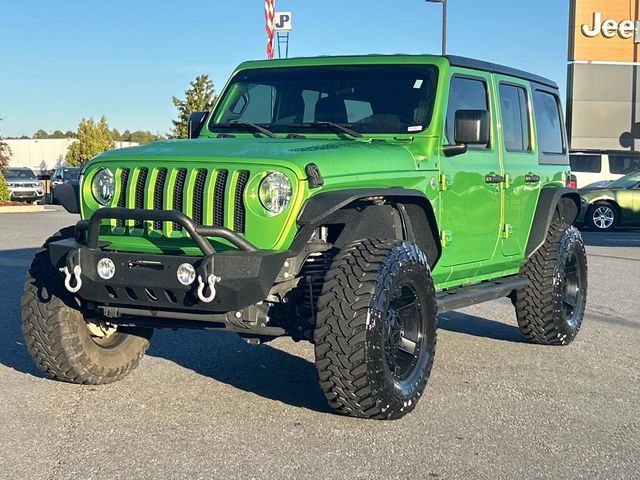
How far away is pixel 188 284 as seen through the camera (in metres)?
4.56

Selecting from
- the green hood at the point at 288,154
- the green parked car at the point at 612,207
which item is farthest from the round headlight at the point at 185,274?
the green parked car at the point at 612,207

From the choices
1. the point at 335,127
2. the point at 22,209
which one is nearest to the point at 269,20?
the point at 22,209

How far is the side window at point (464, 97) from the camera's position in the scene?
6250 millimetres

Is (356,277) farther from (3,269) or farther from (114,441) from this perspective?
(3,269)

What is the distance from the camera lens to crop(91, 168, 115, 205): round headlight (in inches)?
205

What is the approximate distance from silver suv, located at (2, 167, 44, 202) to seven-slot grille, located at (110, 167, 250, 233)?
30979 millimetres

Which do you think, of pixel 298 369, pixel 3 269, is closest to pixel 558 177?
pixel 298 369

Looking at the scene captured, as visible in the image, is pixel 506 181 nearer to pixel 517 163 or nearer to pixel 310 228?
pixel 517 163

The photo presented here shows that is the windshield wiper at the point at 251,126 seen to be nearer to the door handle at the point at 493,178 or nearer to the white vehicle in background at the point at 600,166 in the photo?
the door handle at the point at 493,178

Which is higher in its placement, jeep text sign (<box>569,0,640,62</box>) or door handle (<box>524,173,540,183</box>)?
jeep text sign (<box>569,0,640,62</box>)

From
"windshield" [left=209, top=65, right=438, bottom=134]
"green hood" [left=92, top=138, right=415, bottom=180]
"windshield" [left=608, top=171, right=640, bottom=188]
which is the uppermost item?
"windshield" [left=209, top=65, right=438, bottom=134]

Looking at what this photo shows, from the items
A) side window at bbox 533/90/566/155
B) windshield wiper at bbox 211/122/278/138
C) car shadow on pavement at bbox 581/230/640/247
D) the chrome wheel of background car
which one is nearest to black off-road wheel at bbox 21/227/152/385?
windshield wiper at bbox 211/122/278/138

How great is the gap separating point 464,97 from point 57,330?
10.5ft

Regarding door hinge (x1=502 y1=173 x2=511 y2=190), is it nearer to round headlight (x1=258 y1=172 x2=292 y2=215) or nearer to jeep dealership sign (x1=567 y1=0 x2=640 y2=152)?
round headlight (x1=258 y1=172 x2=292 y2=215)
